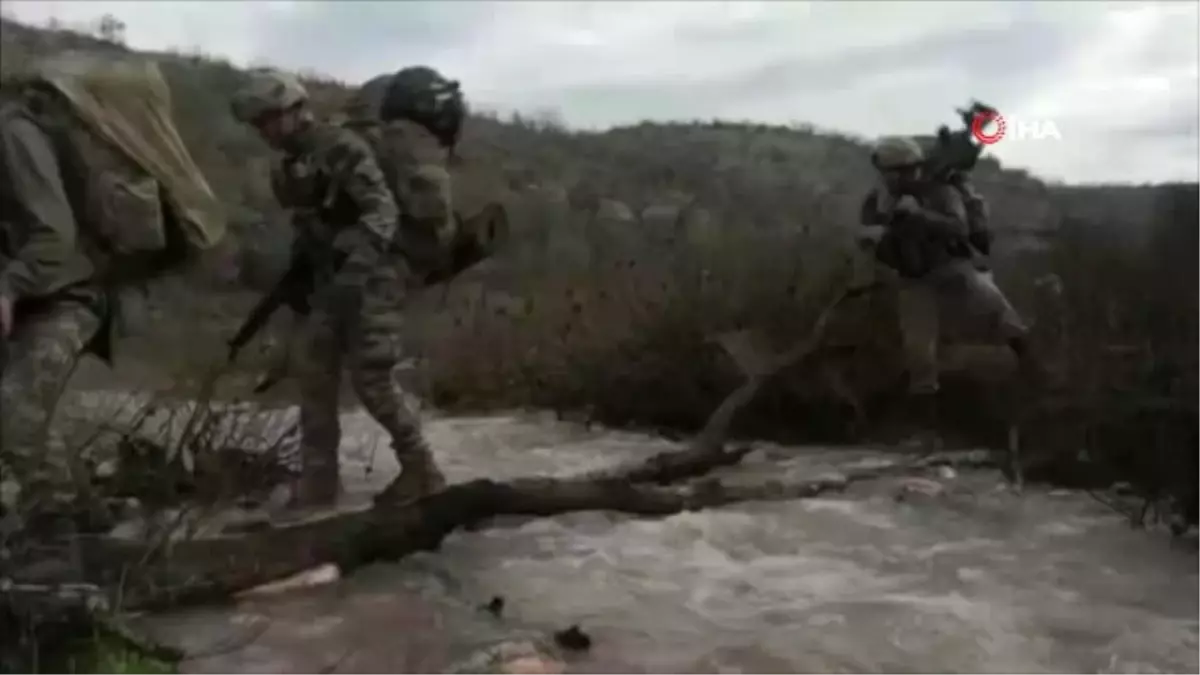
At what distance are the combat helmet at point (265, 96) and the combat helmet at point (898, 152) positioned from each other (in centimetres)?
100

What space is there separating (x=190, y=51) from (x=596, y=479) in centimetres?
102

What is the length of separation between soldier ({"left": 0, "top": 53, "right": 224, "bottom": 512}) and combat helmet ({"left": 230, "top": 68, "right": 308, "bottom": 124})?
0.38 feet

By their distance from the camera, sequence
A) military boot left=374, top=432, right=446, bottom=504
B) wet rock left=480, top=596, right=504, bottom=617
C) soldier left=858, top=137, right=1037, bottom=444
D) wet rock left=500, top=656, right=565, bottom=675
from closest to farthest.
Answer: wet rock left=500, top=656, right=565, bottom=675
wet rock left=480, top=596, right=504, bottom=617
military boot left=374, top=432, right=446, bottom=504
soldier left=858, top=137, right=1037, bottom=444

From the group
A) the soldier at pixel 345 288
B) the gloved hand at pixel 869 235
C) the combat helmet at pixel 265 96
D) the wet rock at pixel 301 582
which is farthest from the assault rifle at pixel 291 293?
the gloved hand at pixel 869 235

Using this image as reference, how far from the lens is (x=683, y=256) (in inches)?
88.3

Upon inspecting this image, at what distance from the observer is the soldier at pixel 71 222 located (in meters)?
2.08

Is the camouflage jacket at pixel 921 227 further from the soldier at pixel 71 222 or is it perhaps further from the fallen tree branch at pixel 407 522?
the soldier at pixel 71 222

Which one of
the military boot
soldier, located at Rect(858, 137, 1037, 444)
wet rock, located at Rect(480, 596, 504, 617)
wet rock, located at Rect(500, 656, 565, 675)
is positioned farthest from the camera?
soldier, located at Rect(858, 137, 1037, 444)

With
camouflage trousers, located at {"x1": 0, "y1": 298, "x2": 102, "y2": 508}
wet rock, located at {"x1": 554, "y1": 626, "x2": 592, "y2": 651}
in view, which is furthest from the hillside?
wet rock, located at {"x1": 554, "y1": 626, "x2": 592, "y2": 651}

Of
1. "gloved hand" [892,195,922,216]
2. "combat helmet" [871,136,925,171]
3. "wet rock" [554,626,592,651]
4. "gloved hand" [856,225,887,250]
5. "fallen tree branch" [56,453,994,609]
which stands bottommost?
"wet rock" [554,626,592,651]

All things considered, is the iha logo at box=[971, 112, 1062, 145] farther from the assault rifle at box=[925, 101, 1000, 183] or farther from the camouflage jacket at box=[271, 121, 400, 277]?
the camouflage jacket at box=[271, 121, 400, 277]

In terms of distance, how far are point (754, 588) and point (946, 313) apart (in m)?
0.60

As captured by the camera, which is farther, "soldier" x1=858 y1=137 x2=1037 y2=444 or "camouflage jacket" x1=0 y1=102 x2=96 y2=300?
"soldier" x1=858 y1=137 x2=1037 y2=444

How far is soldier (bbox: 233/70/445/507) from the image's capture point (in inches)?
Answer: 84.7
